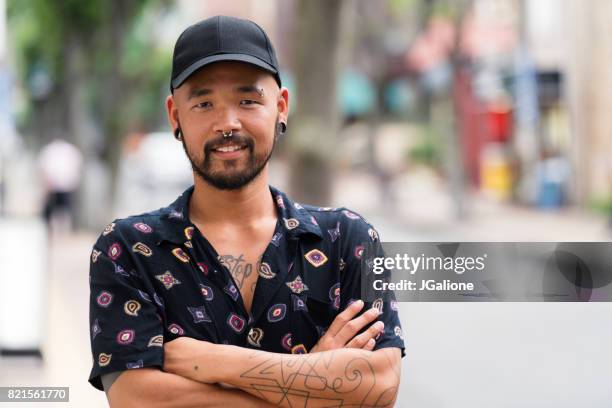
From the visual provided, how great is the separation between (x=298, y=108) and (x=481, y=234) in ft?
38.4

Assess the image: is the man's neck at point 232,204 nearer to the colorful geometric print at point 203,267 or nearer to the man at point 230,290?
the man at point 230,290

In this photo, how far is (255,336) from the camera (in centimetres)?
289

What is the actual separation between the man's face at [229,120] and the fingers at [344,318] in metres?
0.44

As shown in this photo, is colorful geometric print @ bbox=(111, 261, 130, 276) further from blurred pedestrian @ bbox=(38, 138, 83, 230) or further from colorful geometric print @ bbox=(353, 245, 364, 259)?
blurred pedestrian @ bbox=(38, 138, 83, 230)

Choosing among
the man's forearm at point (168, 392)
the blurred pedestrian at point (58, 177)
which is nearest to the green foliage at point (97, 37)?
the blurred pedestrian at point (58, 177)

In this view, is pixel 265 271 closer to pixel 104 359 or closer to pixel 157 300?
pixel 157 300

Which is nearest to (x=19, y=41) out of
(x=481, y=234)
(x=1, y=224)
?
(x=481, y=234)

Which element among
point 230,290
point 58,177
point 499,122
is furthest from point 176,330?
point 499,122

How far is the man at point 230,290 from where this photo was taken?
2.84m

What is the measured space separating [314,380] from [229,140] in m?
0.67

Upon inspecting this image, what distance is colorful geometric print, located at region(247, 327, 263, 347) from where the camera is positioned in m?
2.89

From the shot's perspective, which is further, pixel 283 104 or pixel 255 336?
pixel 283 104

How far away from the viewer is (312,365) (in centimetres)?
286

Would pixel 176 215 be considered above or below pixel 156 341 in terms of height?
above
